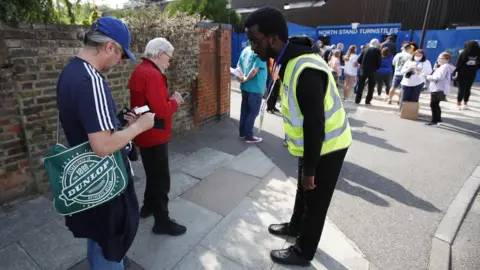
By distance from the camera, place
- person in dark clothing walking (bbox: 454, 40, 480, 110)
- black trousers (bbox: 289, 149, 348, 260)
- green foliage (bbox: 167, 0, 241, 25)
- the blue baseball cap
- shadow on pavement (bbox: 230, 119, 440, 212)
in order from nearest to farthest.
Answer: the blue baseball cap, black trousers (bbox: 289, 149, 348, 260), shadow on pavement (bbox: 230, 119, 440, 212), person in dark clothing walking (bbox: 454, 40, 480, 110), green foliage (bbox: 167, 0, 241, 25)

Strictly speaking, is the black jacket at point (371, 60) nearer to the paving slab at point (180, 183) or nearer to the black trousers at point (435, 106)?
the black trousers at point (435, 106)

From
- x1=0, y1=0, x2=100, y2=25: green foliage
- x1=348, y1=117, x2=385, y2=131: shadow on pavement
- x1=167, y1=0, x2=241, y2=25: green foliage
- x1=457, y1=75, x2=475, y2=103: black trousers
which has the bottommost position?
x1=348, y1=117, x2=385, y2=131: shadow on pavement

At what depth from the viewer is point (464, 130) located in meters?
6.47

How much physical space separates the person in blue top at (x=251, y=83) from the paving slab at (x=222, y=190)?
1360 mm

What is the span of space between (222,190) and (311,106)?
2.12 m

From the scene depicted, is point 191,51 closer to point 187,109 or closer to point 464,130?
point 187,109

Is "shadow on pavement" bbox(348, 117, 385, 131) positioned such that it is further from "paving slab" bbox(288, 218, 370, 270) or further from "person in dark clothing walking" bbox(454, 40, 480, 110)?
"paving slab" bbox(288, 218, 370, 270)

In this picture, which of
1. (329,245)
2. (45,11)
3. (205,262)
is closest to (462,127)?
(329,245)

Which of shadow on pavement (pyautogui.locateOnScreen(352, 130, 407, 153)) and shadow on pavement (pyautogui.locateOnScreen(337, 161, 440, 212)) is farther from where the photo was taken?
shadow on pavement (pyautogui.locateOnScreen(352, 130, 407, 153))

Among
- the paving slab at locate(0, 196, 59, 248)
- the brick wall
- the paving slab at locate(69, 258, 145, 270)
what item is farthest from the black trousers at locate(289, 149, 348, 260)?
the brick wall

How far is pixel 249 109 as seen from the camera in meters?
5.16

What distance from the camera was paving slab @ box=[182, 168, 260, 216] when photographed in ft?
10.9

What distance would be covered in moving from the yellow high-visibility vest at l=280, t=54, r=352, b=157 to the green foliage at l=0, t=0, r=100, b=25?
2.69 m

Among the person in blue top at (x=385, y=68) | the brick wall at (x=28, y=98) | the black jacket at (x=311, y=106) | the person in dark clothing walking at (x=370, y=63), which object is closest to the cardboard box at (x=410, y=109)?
the person in dark clothing walking at (x=370, y=63)
